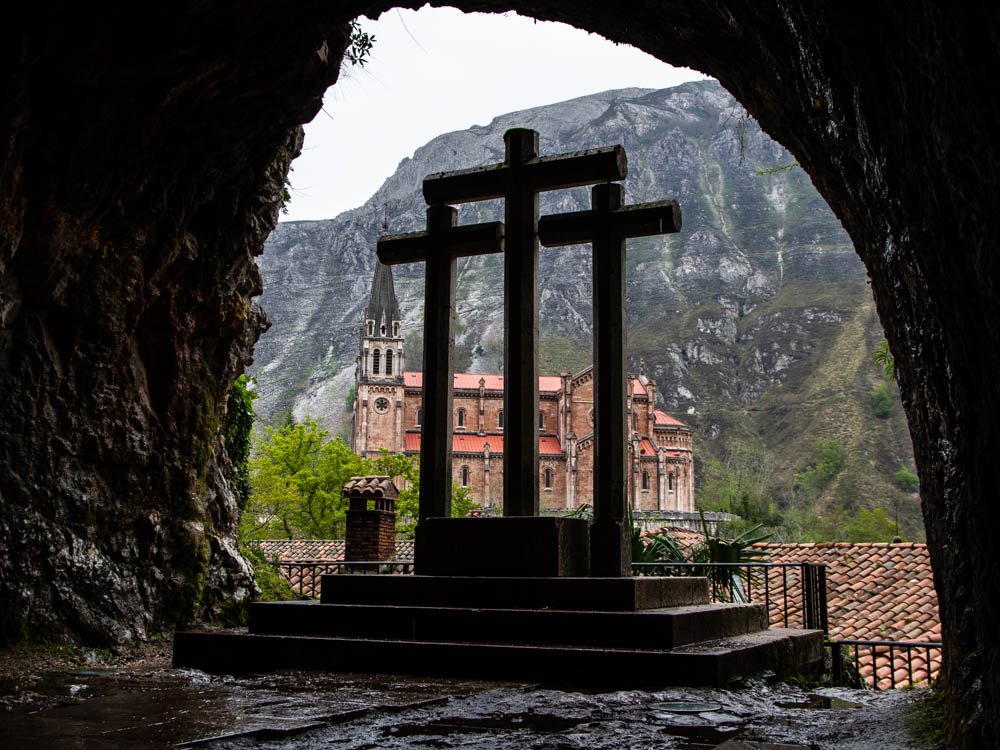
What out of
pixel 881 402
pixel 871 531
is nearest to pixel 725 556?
pixel 871 531

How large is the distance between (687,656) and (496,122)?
172902mm

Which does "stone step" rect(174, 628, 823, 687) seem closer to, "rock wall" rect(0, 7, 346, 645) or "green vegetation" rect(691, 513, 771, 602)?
"rock wall" rect(0, 7, 346, 645)

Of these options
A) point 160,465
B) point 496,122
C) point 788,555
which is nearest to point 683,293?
point 496,122

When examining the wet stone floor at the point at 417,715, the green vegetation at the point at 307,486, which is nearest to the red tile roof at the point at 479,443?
the green vegetation at the point at 307,486

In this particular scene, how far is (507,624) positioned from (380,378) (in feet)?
216

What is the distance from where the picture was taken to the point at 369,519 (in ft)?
44.7

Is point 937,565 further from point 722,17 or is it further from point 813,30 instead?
point 722,17

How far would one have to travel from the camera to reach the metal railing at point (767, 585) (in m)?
7.21

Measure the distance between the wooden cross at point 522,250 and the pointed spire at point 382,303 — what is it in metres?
67.7

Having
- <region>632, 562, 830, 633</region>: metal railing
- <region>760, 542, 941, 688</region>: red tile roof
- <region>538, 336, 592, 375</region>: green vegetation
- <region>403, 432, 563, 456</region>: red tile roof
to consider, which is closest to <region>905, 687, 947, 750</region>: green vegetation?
<region>632, 562, 830, 633</region>: metal railing

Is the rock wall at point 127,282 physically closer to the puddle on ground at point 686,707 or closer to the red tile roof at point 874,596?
the red tile roof at point 874,596

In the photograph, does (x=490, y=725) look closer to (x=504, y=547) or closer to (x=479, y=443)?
(x=504, y=547)

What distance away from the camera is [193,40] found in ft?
17.0

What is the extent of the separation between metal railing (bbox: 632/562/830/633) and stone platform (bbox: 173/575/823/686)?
4.79ft
